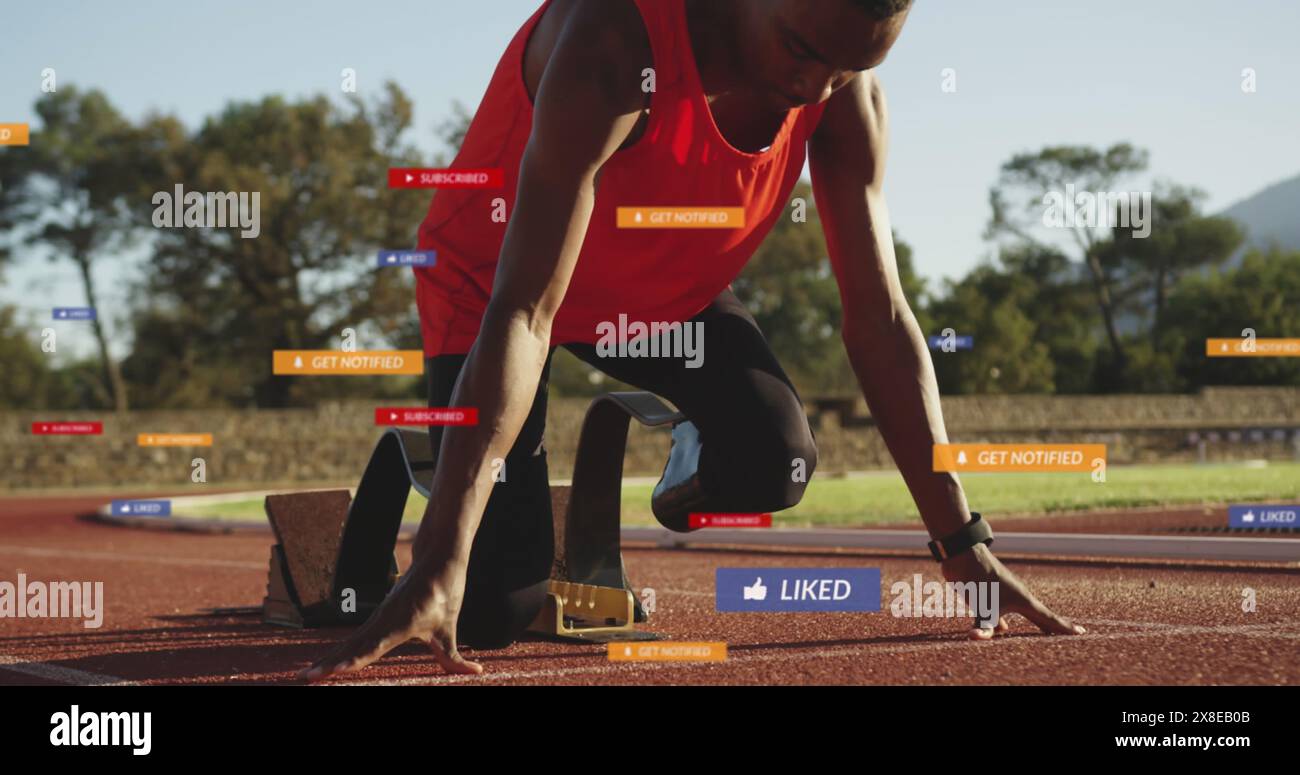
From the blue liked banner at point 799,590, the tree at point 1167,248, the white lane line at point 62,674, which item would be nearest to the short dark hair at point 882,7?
the white lane line at point 62,674

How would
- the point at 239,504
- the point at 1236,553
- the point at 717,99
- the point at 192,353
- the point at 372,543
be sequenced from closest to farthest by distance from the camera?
the point at 717,99
the point at 372,543
the point at 1236,553
the point at 239,504
the point at 192,353

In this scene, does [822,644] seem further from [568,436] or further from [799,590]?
[568,436]

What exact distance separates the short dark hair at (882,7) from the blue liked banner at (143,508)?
50.8 feet

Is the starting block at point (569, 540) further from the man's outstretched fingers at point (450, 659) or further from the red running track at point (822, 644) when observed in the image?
the man's outstretched fingers at point (450, 659)

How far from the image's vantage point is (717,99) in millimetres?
3520

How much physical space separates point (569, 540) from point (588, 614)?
296mm

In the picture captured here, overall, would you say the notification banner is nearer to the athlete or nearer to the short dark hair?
the athlete

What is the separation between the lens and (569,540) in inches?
187

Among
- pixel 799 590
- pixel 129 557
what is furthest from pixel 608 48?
pixel 129 557

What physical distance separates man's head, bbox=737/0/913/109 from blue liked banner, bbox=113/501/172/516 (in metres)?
15.1

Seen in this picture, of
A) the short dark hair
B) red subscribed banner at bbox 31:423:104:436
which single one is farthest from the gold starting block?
red subscribed banner at bbox 31:423:104:436
